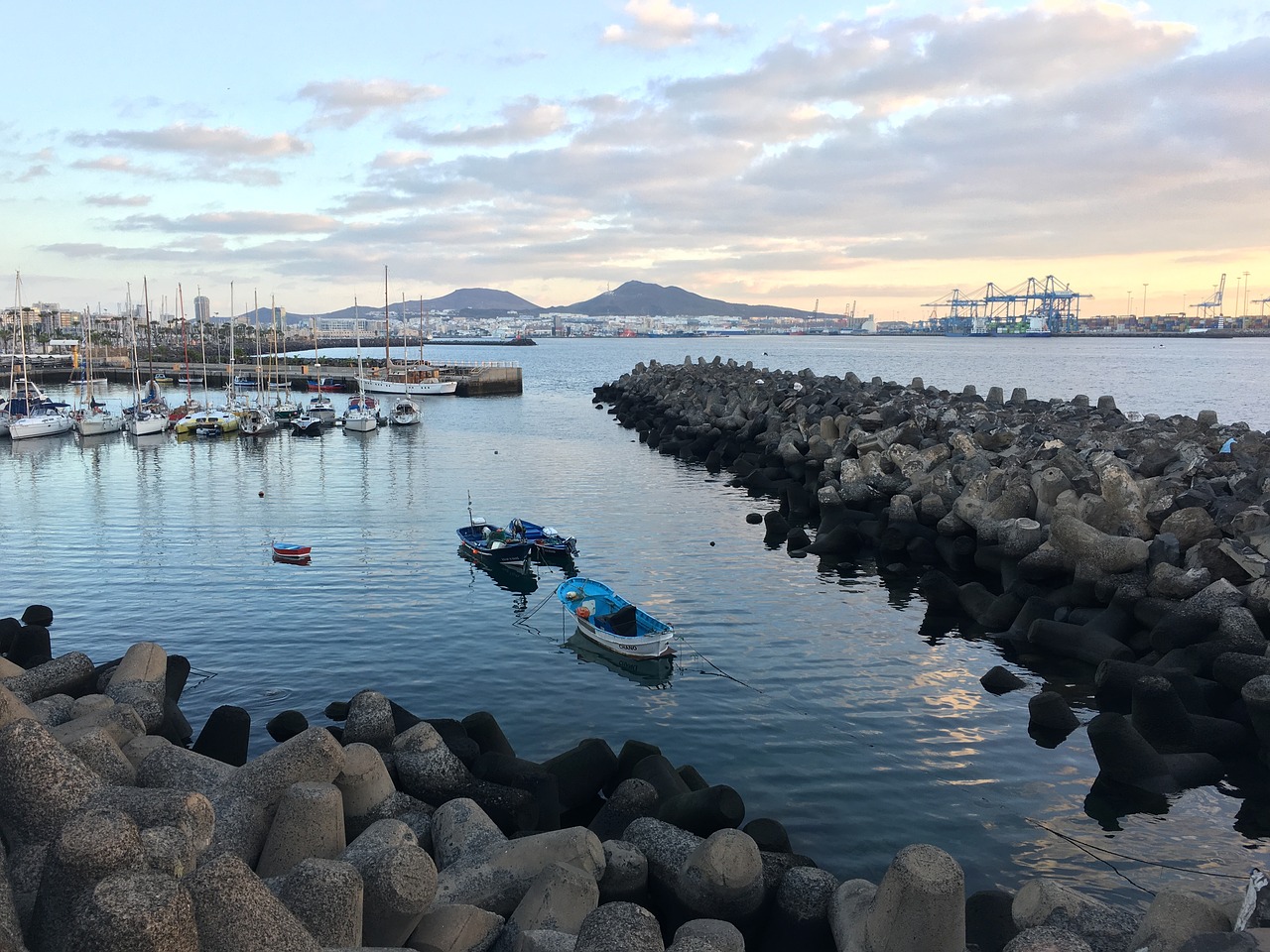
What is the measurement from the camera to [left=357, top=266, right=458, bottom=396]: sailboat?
287ft

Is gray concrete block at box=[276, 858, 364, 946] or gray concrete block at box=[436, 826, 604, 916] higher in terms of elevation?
gray concrete block at box=[276, 858, 364, 946]

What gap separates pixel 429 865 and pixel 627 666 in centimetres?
1067

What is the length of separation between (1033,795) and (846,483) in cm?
1698

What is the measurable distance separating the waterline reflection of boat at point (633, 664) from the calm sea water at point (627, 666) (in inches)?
3.8

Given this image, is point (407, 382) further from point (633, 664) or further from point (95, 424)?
point (633, 664)

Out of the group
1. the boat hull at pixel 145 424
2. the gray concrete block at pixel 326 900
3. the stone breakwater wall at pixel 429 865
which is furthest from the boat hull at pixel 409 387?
the gray concrete block at pixel 326 900

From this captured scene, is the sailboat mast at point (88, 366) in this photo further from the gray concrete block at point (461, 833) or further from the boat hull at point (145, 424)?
the gray concrete block at point (461, 833)

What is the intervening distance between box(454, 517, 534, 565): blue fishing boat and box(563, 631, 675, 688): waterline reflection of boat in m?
6.51

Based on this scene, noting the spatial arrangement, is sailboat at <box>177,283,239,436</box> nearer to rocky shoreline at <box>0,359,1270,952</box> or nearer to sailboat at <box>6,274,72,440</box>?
sailboat at <box>6,274,72,440</box>

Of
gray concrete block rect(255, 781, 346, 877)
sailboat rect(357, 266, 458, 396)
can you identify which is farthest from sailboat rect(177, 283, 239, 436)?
gray concrete block rect(255, 781, 346, 877)

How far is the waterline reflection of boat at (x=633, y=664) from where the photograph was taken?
17.9m

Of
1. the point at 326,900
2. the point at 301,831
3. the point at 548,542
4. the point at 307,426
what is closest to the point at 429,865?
the point at 326,900

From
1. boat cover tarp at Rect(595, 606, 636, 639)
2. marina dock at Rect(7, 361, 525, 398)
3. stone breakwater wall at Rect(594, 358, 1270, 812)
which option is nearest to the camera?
stone breakwater wall at Rect(594, 358, 1270, 812)

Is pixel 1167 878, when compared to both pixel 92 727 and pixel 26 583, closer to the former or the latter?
pixel 92 727
